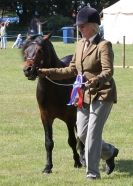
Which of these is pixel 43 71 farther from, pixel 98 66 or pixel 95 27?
pixel 95 27

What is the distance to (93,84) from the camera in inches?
280

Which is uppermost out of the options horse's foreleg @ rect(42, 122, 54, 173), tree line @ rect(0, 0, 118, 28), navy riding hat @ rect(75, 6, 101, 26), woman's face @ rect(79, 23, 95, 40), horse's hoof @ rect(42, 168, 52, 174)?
navy riding hat @ rect(75, 6, 101, 26)

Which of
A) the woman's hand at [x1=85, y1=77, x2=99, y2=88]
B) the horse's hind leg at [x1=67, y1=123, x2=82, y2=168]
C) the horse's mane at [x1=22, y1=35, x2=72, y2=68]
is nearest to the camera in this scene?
the woman's hand at [x1=85, y1=77, x2=99, y2=88]

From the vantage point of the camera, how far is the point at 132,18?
47.7 meters

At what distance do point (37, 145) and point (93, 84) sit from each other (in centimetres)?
364

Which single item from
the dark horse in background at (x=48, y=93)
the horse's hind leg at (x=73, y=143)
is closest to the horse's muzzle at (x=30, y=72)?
the dark horse in background at (x=48, y=93)

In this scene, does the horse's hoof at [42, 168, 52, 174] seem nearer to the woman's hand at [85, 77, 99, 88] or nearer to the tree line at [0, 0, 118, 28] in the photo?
the woman's hand at [85, 77, 99, 88]

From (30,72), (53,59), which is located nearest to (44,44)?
(53,59)

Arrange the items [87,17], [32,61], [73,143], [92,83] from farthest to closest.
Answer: [73,143] < [32,61] < [87,17] < [92,83]

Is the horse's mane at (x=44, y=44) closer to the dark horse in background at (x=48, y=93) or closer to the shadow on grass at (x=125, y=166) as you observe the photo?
the dark horse in background at (x=48, y=93)

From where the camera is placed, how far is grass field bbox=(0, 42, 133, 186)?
7.94 m

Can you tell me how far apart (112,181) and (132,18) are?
40.8m

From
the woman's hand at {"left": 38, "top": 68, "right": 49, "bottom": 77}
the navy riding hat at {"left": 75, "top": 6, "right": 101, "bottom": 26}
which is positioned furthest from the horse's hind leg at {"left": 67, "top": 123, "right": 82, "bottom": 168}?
the navy riding hat at {"left": 75, "top": 6, "right": 101, "bottom": 26}

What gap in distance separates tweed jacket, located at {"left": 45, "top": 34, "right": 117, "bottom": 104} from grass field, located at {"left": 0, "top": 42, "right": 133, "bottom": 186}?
1.14 metres
